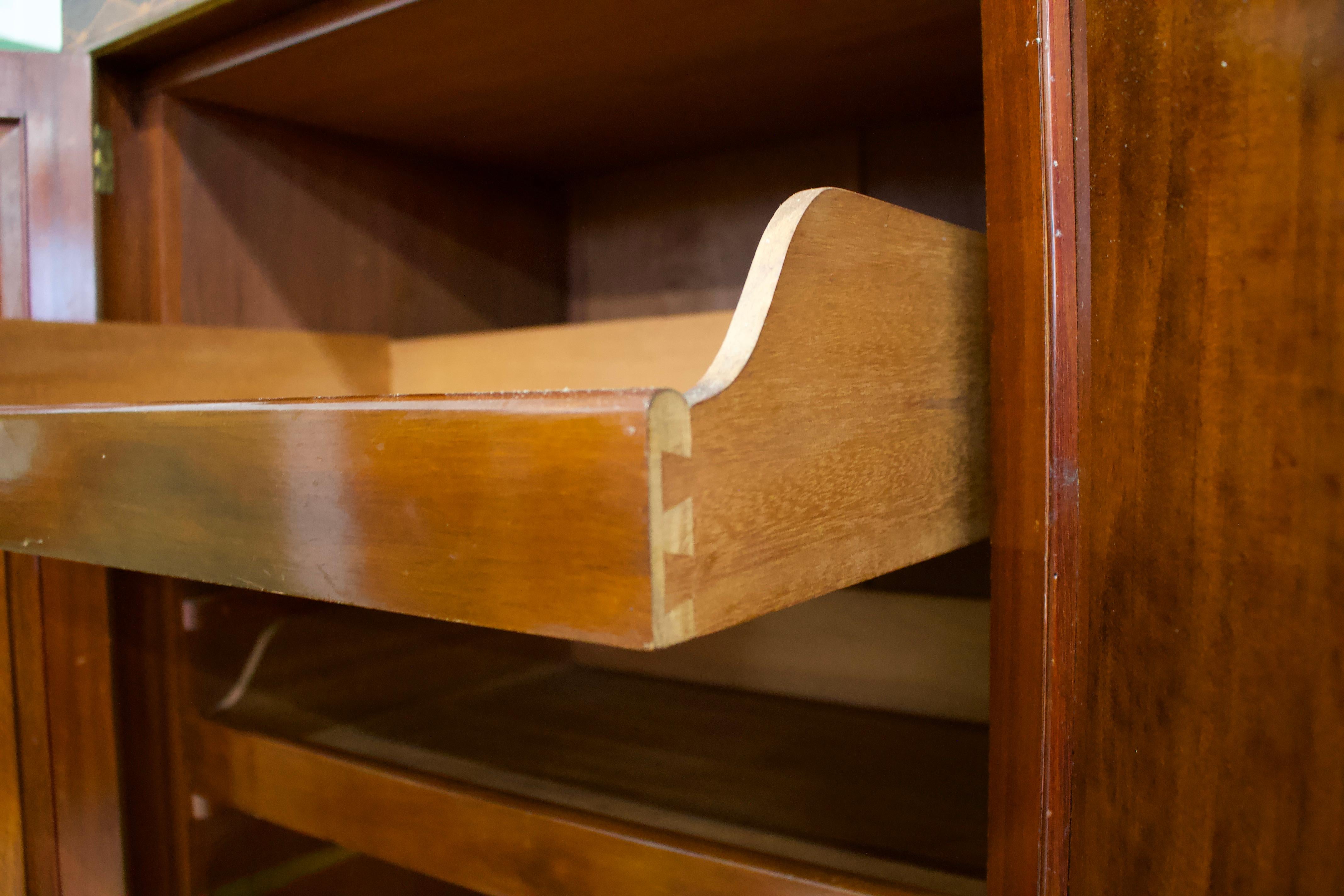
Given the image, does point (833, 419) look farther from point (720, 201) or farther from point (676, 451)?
point (720, 201)

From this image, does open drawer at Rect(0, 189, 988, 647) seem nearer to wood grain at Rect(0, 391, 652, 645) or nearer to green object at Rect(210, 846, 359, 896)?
wood grain at Rect(0, 391, 652, 645)

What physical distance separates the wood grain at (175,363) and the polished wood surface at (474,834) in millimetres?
337

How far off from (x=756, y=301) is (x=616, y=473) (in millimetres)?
103

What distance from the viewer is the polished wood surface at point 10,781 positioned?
2.77ft

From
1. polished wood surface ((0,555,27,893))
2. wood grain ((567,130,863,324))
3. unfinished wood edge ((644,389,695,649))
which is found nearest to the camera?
unfinished wood edge ((644,389,695,649))

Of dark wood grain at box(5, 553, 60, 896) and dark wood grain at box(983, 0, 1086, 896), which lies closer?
dark wood grain at box(983, 0, 1086, 896)

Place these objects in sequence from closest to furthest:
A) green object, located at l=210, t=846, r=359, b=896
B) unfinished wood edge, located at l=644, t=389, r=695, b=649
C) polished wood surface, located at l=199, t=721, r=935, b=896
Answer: unfinished wood edge, located at l=644, t=389, r=695, b=649
polished wood surface, located at l=199, t=721, r=935, b=896
green object, located at l=210, t=846, r=359, b=896

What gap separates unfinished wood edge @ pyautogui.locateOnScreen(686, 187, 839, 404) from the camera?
12.1 inches

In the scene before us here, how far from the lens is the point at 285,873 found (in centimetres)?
101

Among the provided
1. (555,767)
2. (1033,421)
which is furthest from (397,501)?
(555,767)

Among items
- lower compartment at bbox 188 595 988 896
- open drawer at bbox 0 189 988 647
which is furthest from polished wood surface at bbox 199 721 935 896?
open drawer at bbox 0 189 988 647

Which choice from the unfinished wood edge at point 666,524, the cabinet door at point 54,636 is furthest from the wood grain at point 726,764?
the unfinished wood edge at point 666,524

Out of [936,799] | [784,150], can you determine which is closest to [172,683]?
[936,799]

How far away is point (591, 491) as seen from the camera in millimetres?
280
